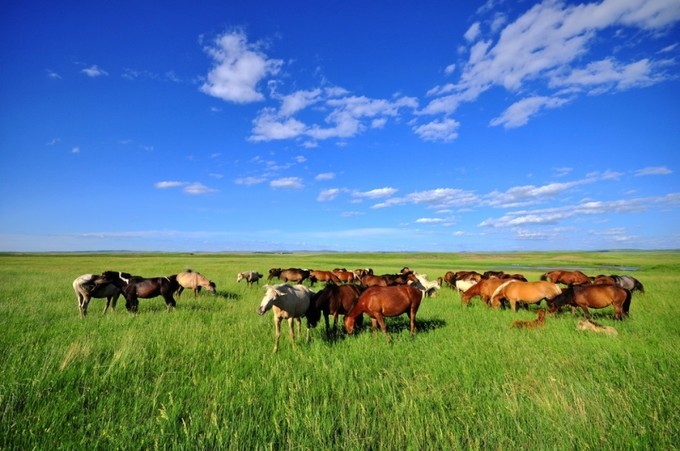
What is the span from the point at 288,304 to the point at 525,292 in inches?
415

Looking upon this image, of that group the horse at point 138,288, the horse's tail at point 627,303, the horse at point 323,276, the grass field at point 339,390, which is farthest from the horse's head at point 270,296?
the horse at point 323,276

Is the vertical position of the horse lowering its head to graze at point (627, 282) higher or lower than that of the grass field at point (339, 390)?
higher

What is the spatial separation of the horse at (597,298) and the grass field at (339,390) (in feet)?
5.36

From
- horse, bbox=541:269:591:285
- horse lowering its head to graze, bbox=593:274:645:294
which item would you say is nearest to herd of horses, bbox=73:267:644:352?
horse lowering its head to graze, bbox=593:274:645:294

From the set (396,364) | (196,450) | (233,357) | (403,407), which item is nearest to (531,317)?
(396,364)

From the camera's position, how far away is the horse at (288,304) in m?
7.72

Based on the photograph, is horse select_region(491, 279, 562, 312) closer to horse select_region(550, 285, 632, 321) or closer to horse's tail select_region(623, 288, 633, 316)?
horse select_region(550, 285, 632, 321)

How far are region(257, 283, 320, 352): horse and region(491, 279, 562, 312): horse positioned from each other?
9.06 metres

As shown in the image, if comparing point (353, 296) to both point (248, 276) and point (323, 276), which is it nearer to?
point (248, 276)

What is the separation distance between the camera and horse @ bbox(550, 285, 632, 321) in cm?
1067

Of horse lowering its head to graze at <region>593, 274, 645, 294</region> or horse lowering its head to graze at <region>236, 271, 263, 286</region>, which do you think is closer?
horse lowering its head to graze at <region>593, 274, 645, 294</region>

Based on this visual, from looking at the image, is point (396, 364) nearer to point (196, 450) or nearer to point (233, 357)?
point (233, 357)

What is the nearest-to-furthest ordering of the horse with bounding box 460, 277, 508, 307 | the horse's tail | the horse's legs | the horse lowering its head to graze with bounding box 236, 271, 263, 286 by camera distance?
the horse's legs → the horse's tail → the horse with bounding box 460, 277, 508, 307 → the horse lowering its head to graze with bounding box 236, 271, 263, 286

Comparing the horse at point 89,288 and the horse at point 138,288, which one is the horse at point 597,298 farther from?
the horse at point 89,288
